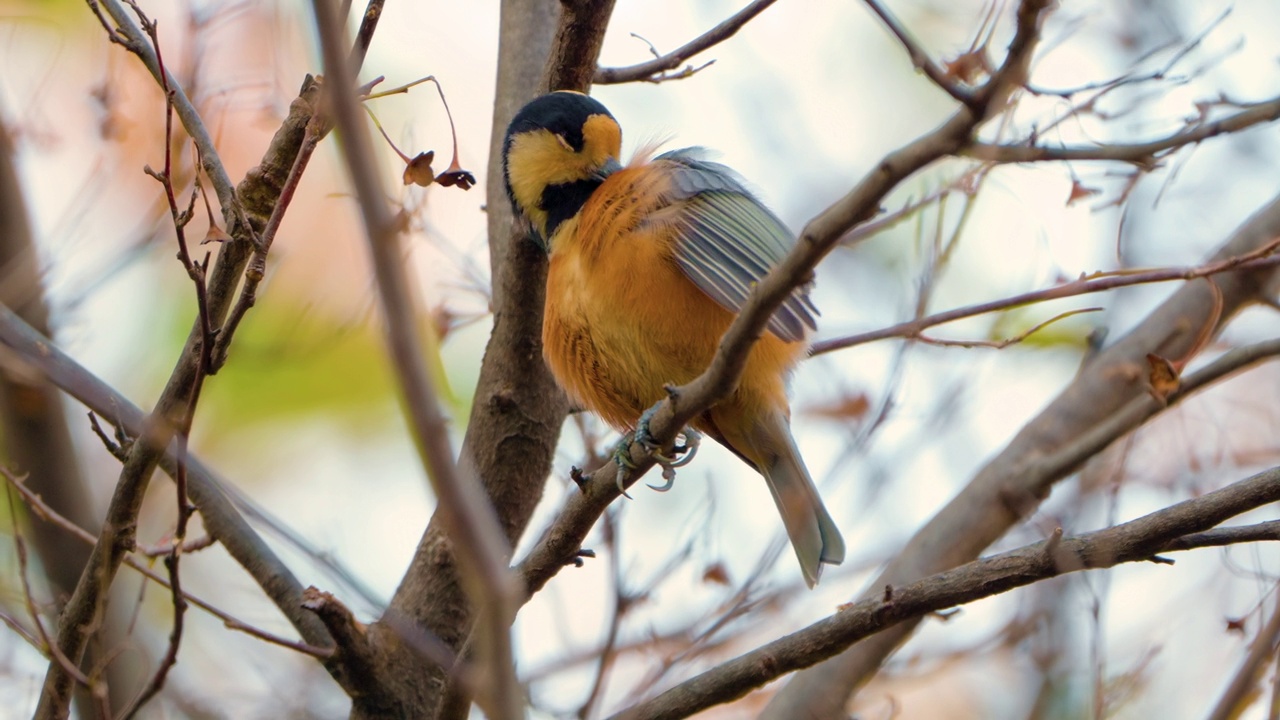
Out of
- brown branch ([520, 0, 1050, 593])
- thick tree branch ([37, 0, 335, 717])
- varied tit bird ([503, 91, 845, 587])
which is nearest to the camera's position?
brown branch ([520, 0, 1050, 593])

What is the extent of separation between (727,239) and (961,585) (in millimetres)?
1312

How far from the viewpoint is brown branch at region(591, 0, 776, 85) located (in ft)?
10.1

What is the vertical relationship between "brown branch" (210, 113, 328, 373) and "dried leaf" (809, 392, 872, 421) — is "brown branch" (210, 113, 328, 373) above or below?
below

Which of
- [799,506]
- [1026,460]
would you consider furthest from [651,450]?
[1026,460]

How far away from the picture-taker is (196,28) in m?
3.71

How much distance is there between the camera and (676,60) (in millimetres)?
3373

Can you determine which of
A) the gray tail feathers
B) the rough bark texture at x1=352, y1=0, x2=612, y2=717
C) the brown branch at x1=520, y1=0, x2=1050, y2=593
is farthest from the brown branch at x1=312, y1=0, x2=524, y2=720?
the gray tail feathers

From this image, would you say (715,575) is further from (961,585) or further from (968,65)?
(968,65)

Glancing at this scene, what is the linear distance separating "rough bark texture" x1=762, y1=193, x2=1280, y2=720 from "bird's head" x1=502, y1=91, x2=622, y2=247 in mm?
1538

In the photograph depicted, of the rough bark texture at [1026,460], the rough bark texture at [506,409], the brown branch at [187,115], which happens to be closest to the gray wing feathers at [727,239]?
the rough bark texture at [506,409]

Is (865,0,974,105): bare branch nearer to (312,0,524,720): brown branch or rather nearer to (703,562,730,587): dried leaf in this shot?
(312,0,524,720): brown branch

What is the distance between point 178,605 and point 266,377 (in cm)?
319

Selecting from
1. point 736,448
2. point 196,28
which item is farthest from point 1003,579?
point 196,28

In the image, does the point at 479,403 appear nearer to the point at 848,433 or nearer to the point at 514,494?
the point at 514,494
